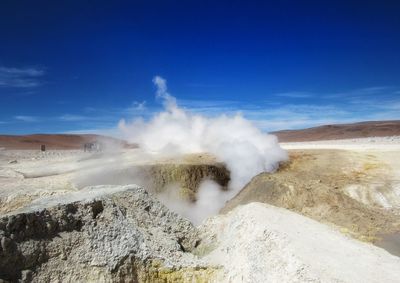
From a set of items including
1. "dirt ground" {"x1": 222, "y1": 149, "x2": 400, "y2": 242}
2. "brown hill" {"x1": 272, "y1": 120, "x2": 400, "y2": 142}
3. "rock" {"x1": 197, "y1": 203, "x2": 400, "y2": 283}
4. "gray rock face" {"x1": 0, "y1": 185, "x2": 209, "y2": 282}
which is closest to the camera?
"rock" {"x1": 197, "y1": 203, "x2": 400, "y2": 283}

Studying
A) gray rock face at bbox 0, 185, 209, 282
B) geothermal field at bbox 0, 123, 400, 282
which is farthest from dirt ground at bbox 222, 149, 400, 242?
gray rock face at bbox 0, 185, 209, 282

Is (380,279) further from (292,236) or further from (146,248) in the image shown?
(146,248)

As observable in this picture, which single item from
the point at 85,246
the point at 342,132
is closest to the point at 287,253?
the point at 85,246

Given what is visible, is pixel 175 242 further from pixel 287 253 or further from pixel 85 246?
pixel 287 253

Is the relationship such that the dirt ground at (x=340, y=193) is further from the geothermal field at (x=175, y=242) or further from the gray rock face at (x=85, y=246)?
the gray rock face at (x=85, y=246)

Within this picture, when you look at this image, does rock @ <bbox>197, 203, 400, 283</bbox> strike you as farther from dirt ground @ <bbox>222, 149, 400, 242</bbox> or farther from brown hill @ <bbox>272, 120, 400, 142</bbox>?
brown hill @ <bbox>272, 120, 400, 142</bbox>

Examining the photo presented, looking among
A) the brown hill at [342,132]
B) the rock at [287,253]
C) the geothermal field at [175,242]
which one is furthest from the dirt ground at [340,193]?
the brown hill at [342,132]

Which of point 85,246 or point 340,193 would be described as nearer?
point 85,246

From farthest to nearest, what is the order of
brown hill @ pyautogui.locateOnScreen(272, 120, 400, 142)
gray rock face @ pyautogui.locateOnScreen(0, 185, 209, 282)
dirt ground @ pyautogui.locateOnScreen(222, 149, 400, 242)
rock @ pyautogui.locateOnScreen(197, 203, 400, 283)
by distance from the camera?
1. brown hill @ pyautogui.locateOnScreen(272, 120, 400, 142)
2. dirt ground @ pyautogui.locateOnScreen(222, 149, 400, 242)
3. gray rock face @ pyautogui.locateOnScreen(0, 185, 209, 282)
4. rock @ pyautogui.locateOnScreen(197, 203, 400, 283)

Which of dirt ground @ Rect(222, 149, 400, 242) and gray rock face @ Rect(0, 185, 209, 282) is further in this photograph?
dirt ground @ Rect(222, 149, 400, 242)

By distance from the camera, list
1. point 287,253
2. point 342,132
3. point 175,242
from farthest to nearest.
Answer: point 342,132 < point 175,242 < point 287,253
